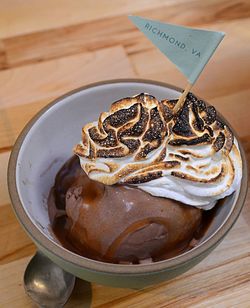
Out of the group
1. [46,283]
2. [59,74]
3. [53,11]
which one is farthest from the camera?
[53,11]

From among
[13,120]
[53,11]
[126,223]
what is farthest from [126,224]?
[53,11]

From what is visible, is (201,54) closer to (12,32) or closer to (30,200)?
(30,200)

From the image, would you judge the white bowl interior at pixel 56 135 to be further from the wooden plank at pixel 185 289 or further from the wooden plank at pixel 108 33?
the wooden plank at pixel 108 33

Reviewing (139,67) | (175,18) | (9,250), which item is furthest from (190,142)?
(175,18)

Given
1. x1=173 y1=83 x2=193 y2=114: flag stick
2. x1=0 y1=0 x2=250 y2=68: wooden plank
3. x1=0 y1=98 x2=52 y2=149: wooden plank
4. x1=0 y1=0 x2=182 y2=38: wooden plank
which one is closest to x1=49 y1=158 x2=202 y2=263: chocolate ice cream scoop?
x1=173 y1=83 x2=193 y2=114: flag stick

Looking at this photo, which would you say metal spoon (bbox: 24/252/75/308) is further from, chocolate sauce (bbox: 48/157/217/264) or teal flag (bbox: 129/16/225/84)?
teal flag (bbox: 129/16/225/84)

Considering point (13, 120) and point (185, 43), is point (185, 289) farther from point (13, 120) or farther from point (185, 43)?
point (13, 120)
